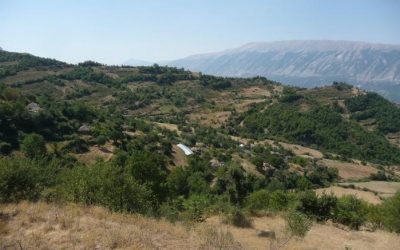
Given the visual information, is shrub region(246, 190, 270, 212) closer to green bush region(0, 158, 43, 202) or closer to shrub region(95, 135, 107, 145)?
green bush region(0, 158, 43, 202)

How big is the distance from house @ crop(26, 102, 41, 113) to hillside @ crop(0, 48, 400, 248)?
17.7 inches

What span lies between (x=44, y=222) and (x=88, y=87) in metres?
164

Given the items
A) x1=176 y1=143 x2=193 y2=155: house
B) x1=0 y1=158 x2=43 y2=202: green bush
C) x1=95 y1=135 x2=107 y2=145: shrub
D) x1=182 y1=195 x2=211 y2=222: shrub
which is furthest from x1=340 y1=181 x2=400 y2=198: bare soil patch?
x1=0 y1=158 x2=43 y2=202: green bush

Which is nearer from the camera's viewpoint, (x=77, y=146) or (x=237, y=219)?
(x=237, y=219)

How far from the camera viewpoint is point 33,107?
8150cm

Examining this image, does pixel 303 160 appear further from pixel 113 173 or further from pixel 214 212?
pixel 113 173

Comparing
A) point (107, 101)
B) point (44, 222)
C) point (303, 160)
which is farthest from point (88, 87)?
point (44, 222)

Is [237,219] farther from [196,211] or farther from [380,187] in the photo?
[380,187]

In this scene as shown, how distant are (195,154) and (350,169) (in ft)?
157

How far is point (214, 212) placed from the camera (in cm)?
2880

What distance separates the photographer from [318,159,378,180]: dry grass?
10200 centimetres

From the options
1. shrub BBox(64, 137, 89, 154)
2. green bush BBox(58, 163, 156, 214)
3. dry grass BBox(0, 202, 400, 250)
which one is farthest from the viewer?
shrub BBox(64, 137, 89, 154)

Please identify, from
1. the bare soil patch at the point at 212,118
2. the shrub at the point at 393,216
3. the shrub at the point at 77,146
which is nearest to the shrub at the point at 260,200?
the shrub at the point at 393,216

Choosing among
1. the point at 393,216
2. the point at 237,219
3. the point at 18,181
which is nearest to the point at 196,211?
the point at 237,219
